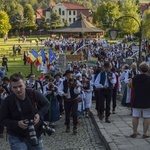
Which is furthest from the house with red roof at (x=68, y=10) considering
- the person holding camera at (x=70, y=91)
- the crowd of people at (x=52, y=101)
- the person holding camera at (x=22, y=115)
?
the person holding camera at (x=22, y=115)

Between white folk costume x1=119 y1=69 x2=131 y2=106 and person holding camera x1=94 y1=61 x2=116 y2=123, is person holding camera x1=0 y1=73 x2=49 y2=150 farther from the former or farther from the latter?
white folk costume x1=119 y1=69 x2=131 y2=106

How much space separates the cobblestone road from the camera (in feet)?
29.6

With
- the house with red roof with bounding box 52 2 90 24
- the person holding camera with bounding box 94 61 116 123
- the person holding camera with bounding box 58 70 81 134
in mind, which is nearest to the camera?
the person holding camera with bounding box 58 70 81 134

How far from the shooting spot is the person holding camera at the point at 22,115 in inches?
201

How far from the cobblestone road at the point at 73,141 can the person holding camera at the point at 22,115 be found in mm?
3626

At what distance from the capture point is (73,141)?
31.2 ft

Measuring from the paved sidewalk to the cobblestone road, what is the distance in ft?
0.73

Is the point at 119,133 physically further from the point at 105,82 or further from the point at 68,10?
the point at 68,10

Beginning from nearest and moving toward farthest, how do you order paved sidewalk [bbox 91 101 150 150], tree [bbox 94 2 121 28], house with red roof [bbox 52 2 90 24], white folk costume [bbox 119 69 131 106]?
paved sidewalk [bbox 91 101 150 150] < white folk costume [bbox 119 69 131 106] < tree [bbox 94 2 121 28] < house with red roof [bbox 52 2 90 24]

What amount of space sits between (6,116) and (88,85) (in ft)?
24.1

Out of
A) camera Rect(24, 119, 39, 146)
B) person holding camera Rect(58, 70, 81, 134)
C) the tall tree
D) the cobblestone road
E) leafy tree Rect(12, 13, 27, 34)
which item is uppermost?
the tall tree

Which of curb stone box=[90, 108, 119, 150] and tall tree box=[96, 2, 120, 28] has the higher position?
tall tree box=[96, 2, 120, 28]

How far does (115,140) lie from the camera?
847cm

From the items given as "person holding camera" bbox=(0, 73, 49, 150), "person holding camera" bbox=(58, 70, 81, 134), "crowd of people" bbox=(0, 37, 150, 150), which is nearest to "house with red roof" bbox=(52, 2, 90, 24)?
"crowd of people" bbox=(0, 37, 150, 150)
